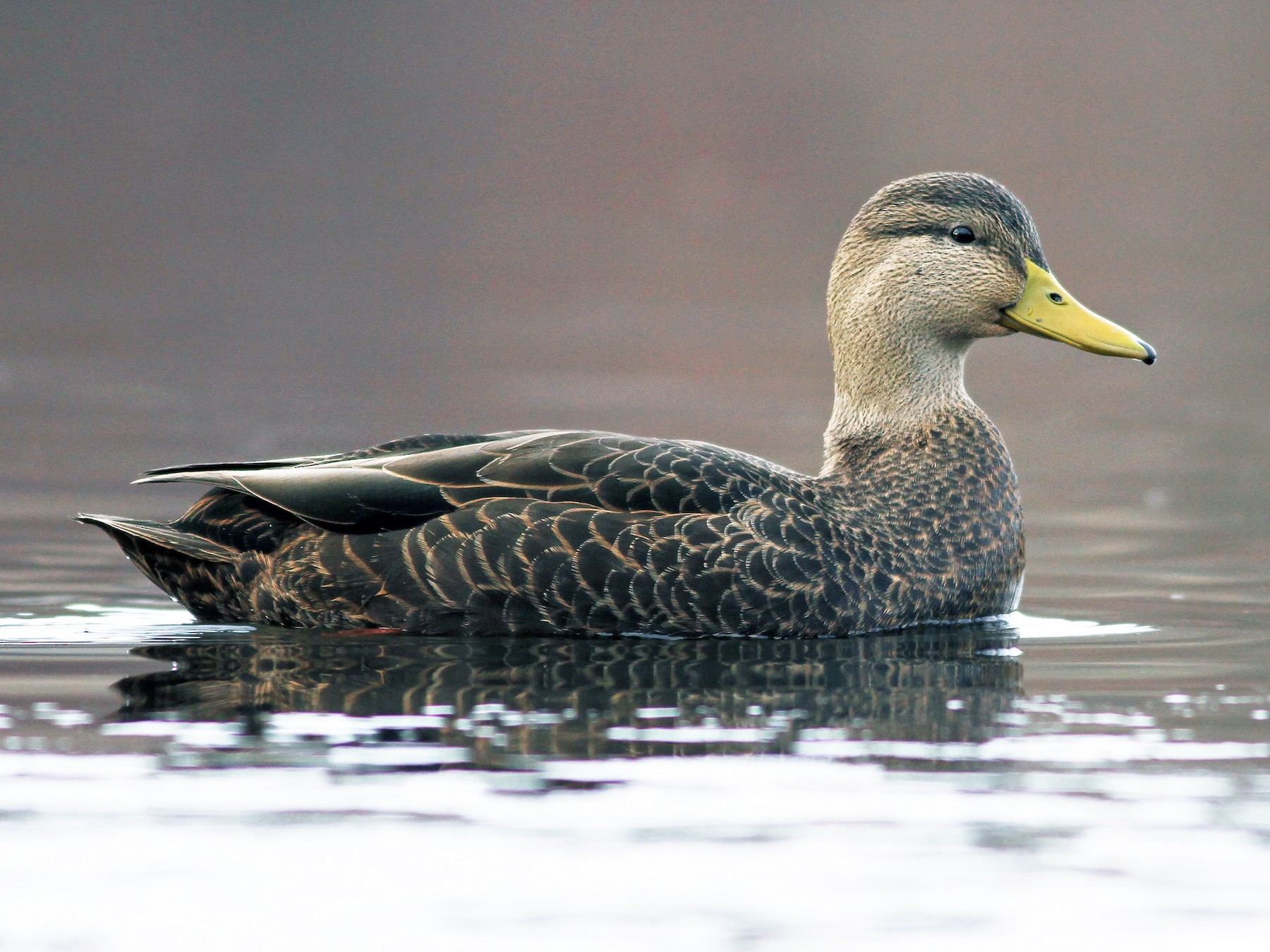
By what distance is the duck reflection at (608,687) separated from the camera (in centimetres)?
596

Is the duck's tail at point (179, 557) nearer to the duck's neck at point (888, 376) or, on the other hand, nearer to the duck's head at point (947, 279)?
the duck's neck at point (888, 376)

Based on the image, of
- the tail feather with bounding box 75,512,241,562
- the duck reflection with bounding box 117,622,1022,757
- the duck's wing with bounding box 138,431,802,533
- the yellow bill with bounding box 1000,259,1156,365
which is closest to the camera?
the duck reflection with bounding box 117,622,1022,757

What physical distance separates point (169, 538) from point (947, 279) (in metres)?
3.18

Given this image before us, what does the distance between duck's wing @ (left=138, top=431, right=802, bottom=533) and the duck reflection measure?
466 mm

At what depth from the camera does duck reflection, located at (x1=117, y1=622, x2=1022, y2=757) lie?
19.6ft

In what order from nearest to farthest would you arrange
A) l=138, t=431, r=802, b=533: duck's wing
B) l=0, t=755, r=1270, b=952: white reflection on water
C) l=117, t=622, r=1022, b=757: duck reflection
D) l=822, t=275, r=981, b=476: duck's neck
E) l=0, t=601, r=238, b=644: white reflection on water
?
1. l=0, t=755, r=1270, b=952: white reflection on water
2. l=117, t=622, r=1022, b=757: duck reflection
3. l=138, t=431, r=802, b=533: duck's wing
4. l=0, t=601, r=238, b=644: white reflection on water
5. l=822, t=275, r=981, b=476: duck's neck

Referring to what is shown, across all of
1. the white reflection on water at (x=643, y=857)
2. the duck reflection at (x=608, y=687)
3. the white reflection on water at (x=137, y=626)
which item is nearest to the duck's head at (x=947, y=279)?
the white reflection on water at (x=137, y=626)

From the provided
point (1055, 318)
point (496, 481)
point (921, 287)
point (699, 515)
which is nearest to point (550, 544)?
point (496, 481)

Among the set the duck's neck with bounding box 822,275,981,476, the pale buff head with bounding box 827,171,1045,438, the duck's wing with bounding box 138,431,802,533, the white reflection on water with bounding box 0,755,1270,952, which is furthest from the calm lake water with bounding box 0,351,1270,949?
the pale buff head with bounding box 827,171,1045,438

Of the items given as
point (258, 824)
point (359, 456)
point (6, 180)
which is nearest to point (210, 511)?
point (359, 456)

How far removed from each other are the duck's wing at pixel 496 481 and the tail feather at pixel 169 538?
222mm

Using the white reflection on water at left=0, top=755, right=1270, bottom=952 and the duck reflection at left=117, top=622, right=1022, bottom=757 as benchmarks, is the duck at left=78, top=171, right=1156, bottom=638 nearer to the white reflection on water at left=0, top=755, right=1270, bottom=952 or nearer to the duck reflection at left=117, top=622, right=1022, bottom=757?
the duck reflection at left=117, top=622, right=1022, bottom=757

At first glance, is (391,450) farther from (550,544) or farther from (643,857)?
(643,857)

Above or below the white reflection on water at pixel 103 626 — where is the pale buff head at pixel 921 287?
above
